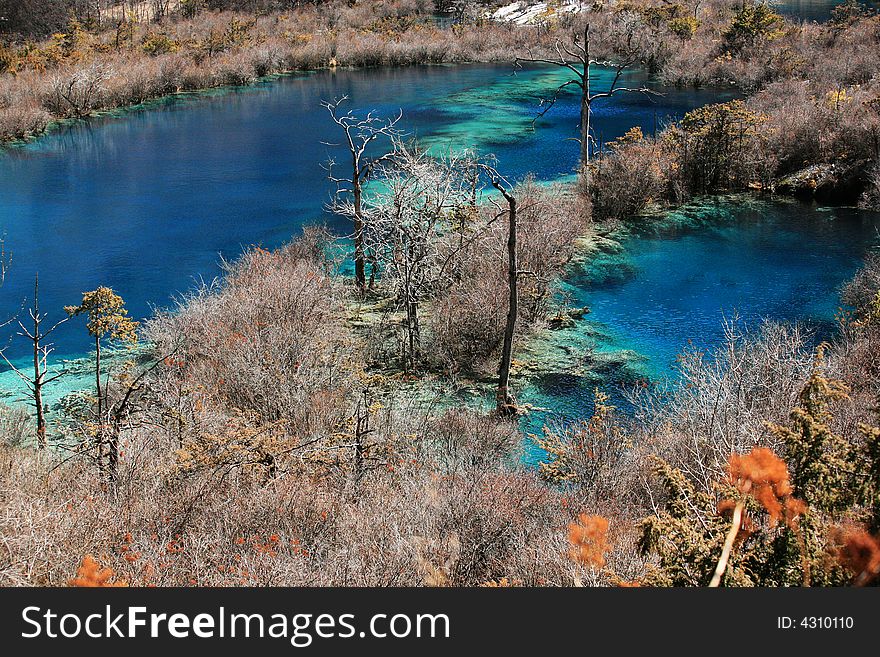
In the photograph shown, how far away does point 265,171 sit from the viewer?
3928 centimetres

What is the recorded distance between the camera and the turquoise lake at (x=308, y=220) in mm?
24453

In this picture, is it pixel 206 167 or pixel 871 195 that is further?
pixel 206 167

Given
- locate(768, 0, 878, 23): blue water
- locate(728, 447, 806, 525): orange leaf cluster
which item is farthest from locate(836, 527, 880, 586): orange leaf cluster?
locate(768, 0, 878, 23): blue water

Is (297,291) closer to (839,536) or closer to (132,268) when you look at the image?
(132,268)

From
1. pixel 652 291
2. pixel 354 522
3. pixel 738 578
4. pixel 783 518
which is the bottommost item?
pixel 652 291

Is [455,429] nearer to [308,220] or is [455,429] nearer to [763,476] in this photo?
[763,476]

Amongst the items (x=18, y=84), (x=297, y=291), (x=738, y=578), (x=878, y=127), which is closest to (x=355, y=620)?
(x=738, y=578)

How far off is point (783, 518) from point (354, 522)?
681cm

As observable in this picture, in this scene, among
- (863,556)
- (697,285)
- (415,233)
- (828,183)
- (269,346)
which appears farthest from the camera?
(828,183)

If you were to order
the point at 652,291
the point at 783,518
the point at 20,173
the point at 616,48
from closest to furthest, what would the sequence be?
the point at 783,518, the point at 652,291, the point at 20,173, the point at 616,48

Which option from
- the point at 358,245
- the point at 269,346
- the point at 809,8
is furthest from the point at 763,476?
the point at 809,8

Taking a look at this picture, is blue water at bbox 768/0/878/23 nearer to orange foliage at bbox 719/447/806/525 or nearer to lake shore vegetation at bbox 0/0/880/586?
lake shore vegetation at bbox 0/0/880/586

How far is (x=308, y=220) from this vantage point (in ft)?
108

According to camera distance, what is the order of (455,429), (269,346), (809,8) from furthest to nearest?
(809,8), (269,346), (455,429)
